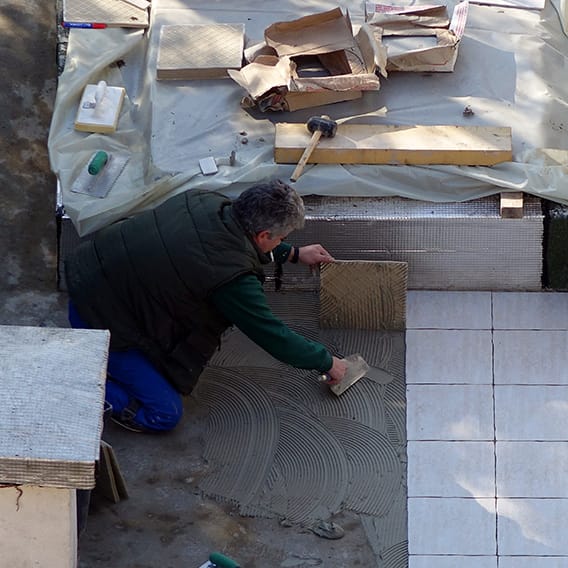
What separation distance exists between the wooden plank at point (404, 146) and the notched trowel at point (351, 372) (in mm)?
918

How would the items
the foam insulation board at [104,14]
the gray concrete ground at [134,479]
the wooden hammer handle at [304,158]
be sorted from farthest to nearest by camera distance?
the foam insulation board at [104,14] → the wooden hammer handle at [304,158] → the gray concrete ground at [134,479]

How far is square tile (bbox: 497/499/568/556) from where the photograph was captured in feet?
16.3

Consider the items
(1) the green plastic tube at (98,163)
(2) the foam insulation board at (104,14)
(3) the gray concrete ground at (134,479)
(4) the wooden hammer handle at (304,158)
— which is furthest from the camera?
(2) the foam insulation board at (104,14)

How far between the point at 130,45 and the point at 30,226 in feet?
3.53

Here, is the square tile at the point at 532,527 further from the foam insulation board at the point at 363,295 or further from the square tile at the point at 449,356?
the foam insulation board at the point at 363,295

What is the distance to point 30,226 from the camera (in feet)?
20.9

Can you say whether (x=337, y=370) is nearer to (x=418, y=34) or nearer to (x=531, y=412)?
(x=531, y=412)

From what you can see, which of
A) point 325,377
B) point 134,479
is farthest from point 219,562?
point 325,377

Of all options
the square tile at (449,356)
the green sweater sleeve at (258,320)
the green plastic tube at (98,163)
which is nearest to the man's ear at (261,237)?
the green sweater sleeve at (258,320)

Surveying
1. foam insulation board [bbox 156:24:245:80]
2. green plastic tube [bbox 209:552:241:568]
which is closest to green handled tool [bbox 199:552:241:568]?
green plastic tube [bbox 209:552:241:568]

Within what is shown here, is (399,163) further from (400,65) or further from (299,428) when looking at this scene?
(299,428)

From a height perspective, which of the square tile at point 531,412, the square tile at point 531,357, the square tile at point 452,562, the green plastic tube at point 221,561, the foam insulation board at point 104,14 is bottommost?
the square tile at point 452,562

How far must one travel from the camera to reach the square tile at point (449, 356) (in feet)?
18.5

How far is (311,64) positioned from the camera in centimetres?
641
